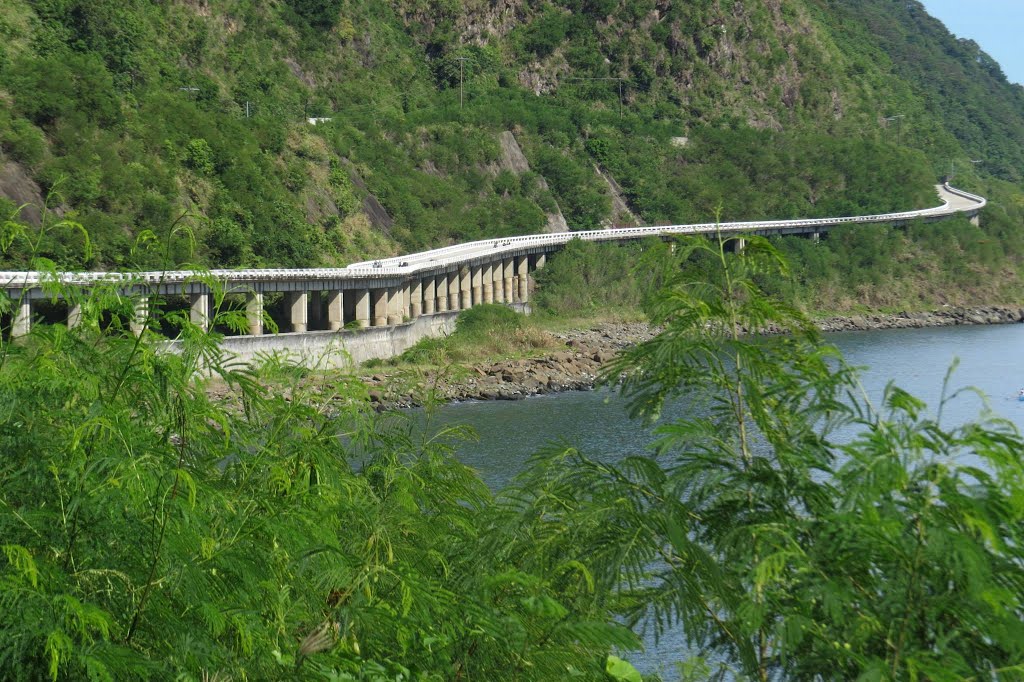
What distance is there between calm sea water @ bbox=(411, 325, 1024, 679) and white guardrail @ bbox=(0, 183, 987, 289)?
22.8 feet

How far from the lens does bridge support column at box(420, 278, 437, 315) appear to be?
6850 cm

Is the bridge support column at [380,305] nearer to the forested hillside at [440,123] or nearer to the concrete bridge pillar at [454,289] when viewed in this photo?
the forested hillside at [440,123]

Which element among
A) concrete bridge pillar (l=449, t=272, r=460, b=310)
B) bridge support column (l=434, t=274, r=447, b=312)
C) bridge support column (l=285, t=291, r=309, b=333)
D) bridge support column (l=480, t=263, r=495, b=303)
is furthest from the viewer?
bridge support column (l=480, t=263, r=495, b=303)

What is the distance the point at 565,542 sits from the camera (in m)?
6.80

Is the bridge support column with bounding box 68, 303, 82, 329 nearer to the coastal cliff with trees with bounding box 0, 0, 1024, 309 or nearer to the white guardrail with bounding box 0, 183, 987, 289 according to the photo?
the white guardrail with bounding box 0, 183, 987, 289

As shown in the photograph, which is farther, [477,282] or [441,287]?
[477,282]

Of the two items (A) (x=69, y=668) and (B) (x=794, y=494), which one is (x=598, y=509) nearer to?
(B) (x=794, y=494)

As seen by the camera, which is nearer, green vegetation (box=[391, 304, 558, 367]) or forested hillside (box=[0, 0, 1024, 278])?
forested hillside (box=[0, 0, 1024, 278])

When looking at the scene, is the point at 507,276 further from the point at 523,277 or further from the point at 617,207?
the point at 617,207

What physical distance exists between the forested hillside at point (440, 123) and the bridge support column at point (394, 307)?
6.80 m

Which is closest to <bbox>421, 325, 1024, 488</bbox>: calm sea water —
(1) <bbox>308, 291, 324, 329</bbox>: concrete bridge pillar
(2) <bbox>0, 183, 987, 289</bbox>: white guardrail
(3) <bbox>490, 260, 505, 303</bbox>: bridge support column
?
(2) <bbox>0, 183, 987, 289</bbox>: white guardrail

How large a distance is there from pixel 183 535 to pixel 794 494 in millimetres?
2935

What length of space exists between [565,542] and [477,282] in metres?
70.4

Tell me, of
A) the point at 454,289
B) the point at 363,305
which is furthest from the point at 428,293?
the point at 363,305
